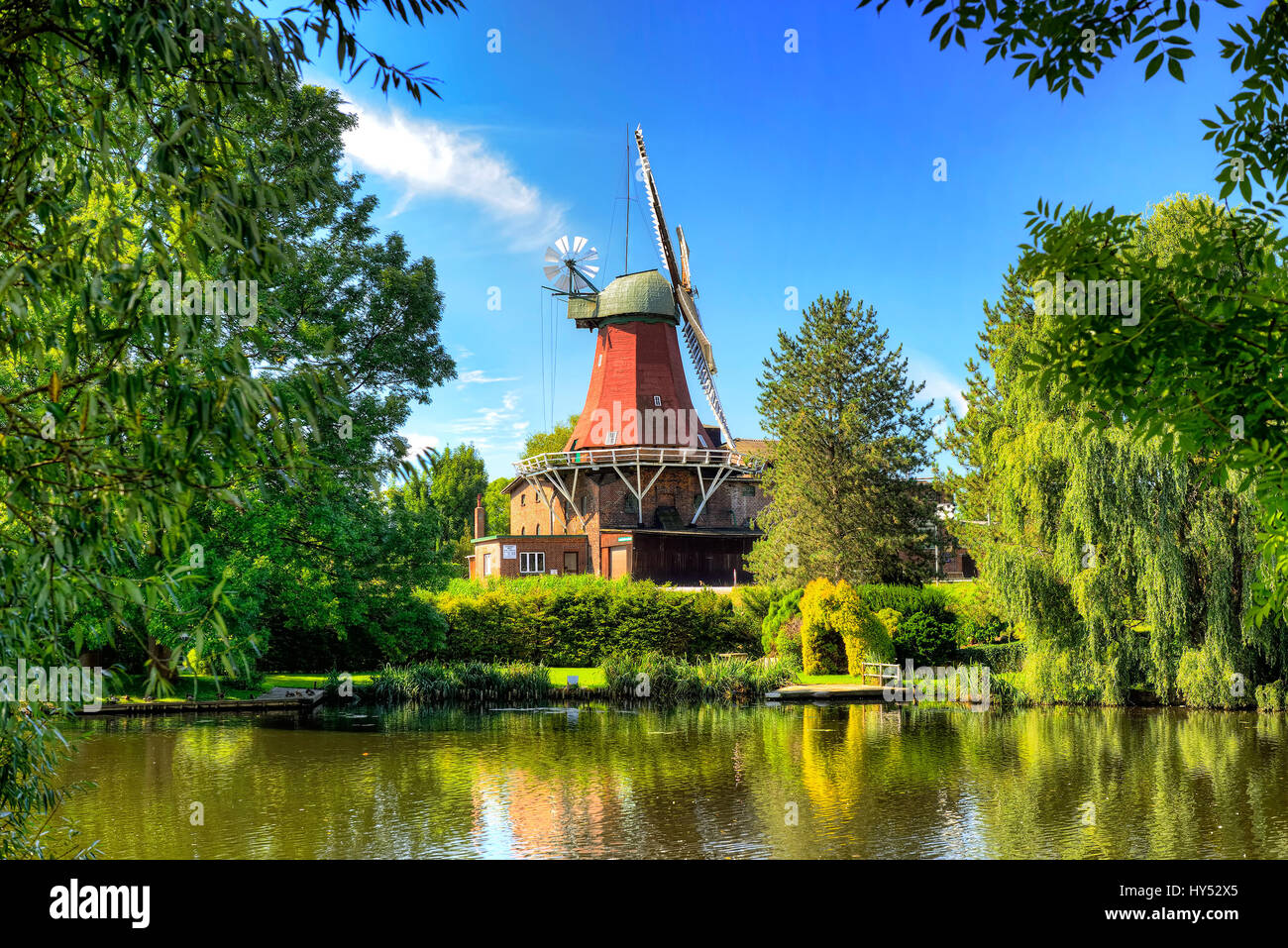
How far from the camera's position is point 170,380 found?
3400 millimetres

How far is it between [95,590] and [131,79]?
6.53 feet

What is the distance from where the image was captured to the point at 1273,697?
21.0 m

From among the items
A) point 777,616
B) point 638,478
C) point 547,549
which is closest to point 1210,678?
point 777,616

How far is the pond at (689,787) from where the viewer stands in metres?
10.9

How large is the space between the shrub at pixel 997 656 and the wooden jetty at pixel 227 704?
61.0 feet

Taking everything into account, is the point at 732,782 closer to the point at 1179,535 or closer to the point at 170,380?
the point at 170,380

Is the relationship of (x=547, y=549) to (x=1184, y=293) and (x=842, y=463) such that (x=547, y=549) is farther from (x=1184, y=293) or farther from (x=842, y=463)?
(x=1184, y=293)

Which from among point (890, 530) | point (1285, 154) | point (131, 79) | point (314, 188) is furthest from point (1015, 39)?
point (890, 530)

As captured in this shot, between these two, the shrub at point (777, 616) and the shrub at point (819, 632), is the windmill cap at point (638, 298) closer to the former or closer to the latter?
the shrub at point (777, 616)

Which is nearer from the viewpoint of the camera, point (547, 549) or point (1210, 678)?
point (1210, 678)

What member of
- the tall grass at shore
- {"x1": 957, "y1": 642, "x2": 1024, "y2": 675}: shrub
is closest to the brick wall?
the tall grass at shore

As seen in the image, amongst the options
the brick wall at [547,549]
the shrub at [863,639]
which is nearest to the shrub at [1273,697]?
the shrub at [863,639]

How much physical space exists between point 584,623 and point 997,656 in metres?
12.5
